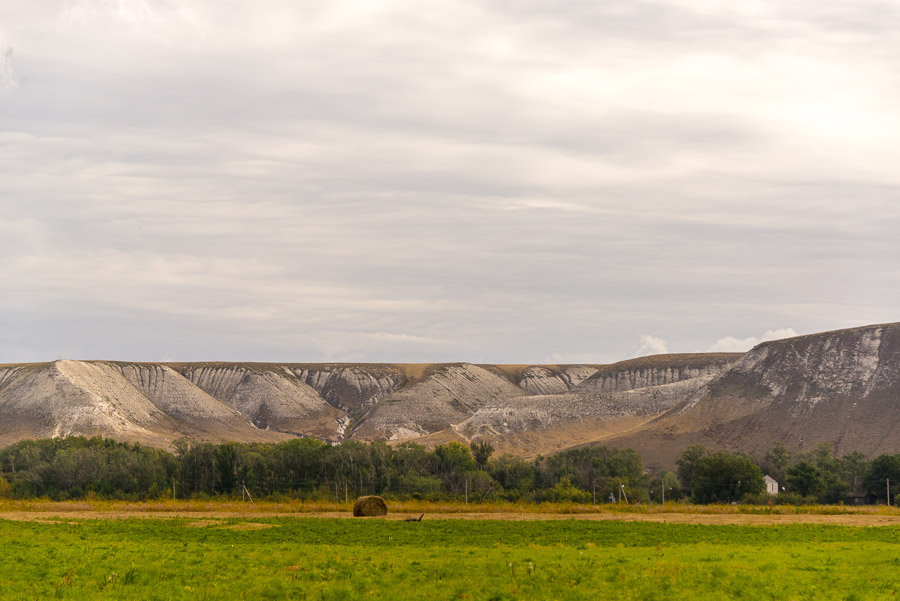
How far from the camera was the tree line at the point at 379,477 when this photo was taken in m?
83.8

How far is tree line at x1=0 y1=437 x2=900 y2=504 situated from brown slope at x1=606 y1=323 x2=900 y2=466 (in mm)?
33195

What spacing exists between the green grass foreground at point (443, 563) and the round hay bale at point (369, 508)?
46.7ft

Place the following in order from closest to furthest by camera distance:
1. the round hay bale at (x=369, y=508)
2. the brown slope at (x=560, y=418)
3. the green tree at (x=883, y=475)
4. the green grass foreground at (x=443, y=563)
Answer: the green grass foreground at (x=443, y=563), the round hay bale at (x=369, y=508), the green tree at (x=883, y=475), the brown slope at (x=560, y=418)

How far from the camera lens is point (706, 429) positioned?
5541 inches

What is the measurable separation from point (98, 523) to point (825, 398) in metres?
122

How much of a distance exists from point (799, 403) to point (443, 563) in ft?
421

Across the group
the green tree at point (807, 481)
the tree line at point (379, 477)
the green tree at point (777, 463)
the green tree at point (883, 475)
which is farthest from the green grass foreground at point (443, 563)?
the green tree at point (777, 463)

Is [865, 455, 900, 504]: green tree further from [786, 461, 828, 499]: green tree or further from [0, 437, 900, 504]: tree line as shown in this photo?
[786, 461, 828, 499]: green tree

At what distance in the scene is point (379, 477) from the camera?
3467 inches

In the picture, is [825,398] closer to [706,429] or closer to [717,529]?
[706,429]

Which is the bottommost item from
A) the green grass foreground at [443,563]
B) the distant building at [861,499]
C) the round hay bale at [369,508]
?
the distant building at [861,499]

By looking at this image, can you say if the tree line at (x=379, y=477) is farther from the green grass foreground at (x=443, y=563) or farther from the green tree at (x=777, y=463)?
the green grass foreground at (x=443, y=563)

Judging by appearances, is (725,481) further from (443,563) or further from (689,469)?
(443,563)

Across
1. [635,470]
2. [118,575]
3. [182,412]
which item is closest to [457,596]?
[118,575]
